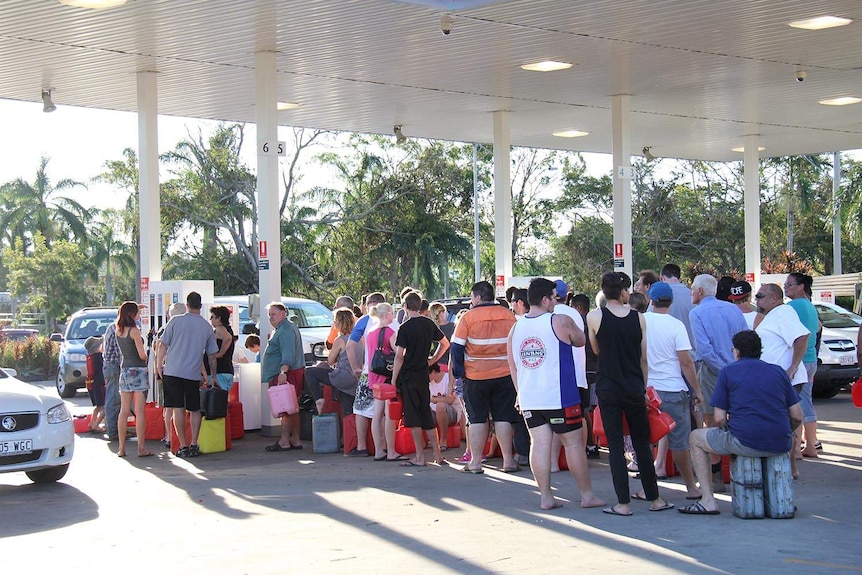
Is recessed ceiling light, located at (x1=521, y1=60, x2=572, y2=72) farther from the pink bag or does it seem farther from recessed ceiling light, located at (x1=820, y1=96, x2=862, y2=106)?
recessed ceiling light, located at (x1=820, y1=96, x2=862, y2=106)

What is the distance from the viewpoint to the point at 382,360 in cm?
1180

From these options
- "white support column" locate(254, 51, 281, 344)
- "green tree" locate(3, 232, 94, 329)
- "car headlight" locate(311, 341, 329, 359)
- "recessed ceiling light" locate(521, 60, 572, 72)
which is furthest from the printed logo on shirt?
"green tree" locate(3, 232, 94, 329)

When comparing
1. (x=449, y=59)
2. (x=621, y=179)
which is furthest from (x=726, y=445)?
(x=621, y=179)

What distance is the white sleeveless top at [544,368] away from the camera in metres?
8.52

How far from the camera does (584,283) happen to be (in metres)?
44.3

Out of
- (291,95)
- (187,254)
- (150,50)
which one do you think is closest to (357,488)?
(150,50)

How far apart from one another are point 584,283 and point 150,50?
31592 millimetres

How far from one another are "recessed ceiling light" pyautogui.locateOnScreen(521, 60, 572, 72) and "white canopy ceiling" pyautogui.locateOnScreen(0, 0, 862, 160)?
0.64ft

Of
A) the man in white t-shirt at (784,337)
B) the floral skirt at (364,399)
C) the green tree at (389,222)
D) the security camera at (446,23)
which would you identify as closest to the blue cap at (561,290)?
the floral skirt at (364,399)

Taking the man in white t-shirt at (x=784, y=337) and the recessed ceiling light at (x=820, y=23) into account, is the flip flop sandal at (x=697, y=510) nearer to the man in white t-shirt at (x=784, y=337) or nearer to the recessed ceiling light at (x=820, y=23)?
the man in white t-shirt at (x=784, y=337)

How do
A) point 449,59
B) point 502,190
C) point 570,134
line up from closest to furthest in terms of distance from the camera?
point 449,59 → point 502,190 → point 570,134

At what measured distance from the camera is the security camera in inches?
505

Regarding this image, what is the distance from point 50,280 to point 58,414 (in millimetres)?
39231

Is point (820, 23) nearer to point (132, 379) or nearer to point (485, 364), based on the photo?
point (485, 364)
